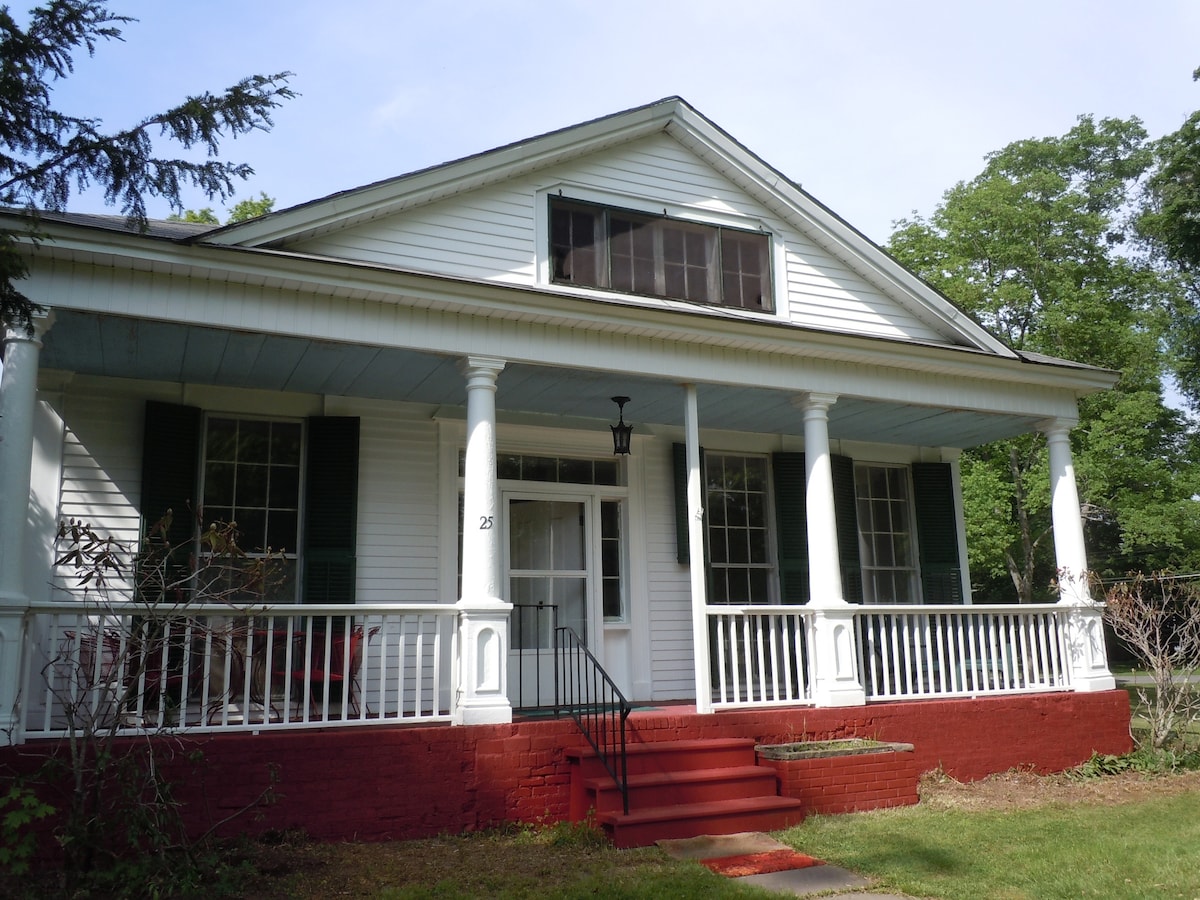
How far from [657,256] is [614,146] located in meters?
1.15

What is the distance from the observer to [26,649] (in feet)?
20.1

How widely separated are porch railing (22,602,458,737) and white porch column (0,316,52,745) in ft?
0.51

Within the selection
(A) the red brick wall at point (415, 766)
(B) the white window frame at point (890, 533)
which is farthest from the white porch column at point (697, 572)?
(B) the white window frame at point (890, 533)

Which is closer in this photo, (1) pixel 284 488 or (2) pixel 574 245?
(1) pixel 284 488

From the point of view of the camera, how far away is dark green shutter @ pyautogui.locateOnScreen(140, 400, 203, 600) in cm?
816

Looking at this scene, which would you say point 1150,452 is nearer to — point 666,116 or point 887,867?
point 666,116

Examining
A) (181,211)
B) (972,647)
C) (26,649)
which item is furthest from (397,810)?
(972,647)

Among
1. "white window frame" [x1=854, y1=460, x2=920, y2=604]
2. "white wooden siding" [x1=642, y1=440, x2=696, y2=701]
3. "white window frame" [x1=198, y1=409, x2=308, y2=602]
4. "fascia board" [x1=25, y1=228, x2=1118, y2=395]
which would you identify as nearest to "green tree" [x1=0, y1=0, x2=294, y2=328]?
"fascia board" [x1=25, y1=228, x2=1118, y2=395]

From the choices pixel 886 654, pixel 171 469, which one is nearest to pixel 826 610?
pixel 886 654

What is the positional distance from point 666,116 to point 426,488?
4.31 meters

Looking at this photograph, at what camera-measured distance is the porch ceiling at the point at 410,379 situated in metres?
7.41

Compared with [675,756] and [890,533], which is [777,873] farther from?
[890,533]

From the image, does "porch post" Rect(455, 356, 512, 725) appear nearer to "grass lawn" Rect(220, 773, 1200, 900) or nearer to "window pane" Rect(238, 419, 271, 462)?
"grass lawn" Rect(220, 773, 1200, 900)

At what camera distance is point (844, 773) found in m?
7.48
